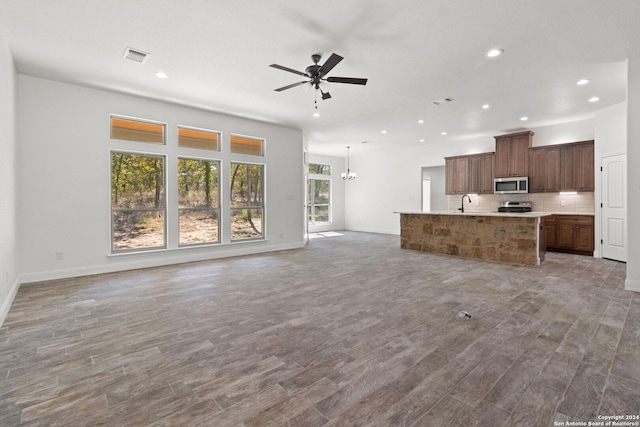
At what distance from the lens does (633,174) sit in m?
4.07

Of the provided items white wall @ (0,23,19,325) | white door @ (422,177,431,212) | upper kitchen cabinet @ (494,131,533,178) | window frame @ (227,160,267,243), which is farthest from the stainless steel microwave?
white wall @ (0,23,19,325)

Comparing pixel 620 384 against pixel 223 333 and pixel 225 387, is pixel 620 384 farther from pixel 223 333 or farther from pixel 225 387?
pixel 223 333

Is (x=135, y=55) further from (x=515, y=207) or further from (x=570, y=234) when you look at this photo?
(x=570, y=234)

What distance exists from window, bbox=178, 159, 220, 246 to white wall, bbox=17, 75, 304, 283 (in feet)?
0.85

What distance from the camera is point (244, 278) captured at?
4836 millimetres

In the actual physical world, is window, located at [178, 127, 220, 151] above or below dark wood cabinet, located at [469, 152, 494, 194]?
above

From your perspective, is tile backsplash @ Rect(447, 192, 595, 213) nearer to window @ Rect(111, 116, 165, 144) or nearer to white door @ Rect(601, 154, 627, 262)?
white door @ Rect(601, 154, 627, 262)

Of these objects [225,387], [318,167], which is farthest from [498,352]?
[318,167]

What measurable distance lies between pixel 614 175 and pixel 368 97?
514cm

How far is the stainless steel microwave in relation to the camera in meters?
7.56

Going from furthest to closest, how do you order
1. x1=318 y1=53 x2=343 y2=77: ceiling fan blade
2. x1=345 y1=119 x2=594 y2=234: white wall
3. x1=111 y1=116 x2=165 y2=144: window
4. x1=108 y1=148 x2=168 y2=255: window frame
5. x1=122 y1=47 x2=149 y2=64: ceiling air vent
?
x1=345 y1=119 x2=594 y2=234: white wall < x1=111 y1=116 x2=165 y2=144: window < x1=108 y1=148 x2=168 y2=255: window frame < x1=122 y1=47 x2=149 y2=64: ceiling air vent < x1=318 y1=53 x2=343 y2=77: ceiling fan blade

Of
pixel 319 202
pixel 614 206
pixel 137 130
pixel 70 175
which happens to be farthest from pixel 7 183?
pixel 614 206

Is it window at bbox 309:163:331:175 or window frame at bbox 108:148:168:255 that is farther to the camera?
window at bbox 309:163:331:175

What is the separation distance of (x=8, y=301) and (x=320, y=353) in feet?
12.4
